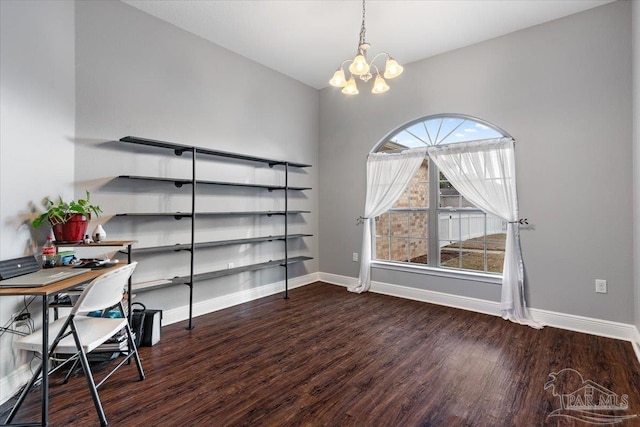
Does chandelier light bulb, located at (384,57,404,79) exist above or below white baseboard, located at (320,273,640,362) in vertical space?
above

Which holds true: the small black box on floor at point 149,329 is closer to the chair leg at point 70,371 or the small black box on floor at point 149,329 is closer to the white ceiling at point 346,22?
the chair leg at point 70,371

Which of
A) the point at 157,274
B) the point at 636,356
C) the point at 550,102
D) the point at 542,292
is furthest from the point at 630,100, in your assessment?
the point at 157,274

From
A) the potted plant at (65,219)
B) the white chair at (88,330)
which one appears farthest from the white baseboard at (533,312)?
the potted plant at (65,219)

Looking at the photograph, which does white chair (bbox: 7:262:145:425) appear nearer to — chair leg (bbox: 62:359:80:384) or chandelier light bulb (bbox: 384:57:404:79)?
chair leg (bbox: 62:359:80:384)

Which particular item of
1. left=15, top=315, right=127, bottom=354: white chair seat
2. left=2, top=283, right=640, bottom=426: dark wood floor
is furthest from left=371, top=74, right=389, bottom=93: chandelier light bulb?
left=15, top=315, right=127, bottom=354: white chair seat

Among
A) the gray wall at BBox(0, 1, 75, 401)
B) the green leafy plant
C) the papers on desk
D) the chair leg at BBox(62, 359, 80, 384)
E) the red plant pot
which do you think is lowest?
the chair leg at BBox(62, 359, 80, 384)

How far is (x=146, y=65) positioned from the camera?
3004mm

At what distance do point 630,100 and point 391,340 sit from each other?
10.3 ft

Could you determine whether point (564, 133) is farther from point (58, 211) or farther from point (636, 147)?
point (58, 211)

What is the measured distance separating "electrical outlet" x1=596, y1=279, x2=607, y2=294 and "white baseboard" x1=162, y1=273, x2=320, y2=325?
351 cm

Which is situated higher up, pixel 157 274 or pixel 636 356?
pixel 157 274

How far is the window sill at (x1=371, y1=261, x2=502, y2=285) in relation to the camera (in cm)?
348

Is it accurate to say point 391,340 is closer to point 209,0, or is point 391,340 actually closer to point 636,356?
point 636,356

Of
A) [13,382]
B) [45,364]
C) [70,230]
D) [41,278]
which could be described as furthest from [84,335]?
[70,230]
